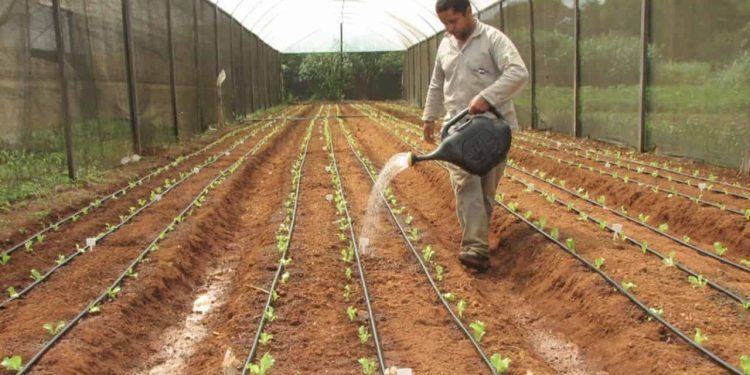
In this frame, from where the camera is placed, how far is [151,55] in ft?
37.9

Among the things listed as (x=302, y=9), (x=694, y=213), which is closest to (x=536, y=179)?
(x=694, y=213)

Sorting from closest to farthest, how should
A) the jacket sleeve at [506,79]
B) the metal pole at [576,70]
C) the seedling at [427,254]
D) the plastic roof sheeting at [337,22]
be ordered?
the jacket sleeve at [506,79], the seedling at [427,254], the metal pole at [576,70], the plastic roof sheeting at [337,22]

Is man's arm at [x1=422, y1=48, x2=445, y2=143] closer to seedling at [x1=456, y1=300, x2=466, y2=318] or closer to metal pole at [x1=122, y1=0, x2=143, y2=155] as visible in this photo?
seedling at [x1=456, y1=300, x2=466, y2=318]

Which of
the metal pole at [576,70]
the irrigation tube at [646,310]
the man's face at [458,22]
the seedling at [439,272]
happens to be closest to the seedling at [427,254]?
the seedling at [439,272]

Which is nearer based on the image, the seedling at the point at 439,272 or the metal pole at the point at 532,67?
the seedling at the point at 439,272

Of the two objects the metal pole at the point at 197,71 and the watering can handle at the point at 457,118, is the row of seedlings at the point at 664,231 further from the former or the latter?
the metal pole at the point at 197,71

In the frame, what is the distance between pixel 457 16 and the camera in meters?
4.51

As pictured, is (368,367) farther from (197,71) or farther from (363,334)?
(197,71)

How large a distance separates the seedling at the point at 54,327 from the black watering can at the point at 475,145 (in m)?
2.30

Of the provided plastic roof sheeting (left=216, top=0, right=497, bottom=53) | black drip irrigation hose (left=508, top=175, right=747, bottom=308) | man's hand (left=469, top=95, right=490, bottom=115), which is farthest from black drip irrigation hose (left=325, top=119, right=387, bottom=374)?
plastic roof sheeting (left=216, top=0, right=497, bottom=53)

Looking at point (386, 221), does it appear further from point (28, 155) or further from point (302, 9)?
point (302, 9)

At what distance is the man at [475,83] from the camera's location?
432 cm

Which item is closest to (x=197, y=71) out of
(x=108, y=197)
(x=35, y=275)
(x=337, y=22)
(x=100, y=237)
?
(x=108, y=197)

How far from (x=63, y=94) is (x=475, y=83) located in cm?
538
